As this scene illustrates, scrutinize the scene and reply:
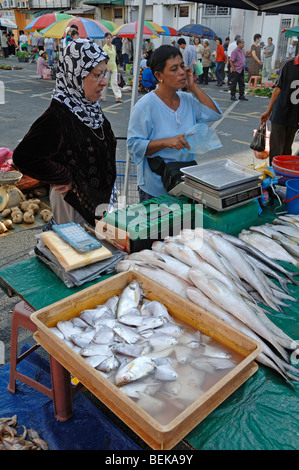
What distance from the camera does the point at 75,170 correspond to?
3203mm

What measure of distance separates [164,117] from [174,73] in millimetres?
378

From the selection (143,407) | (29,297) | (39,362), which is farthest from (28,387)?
(143,407)

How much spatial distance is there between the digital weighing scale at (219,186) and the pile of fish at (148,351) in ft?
3.63

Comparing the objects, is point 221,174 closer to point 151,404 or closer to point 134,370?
point 134,370

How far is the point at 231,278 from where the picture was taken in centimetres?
219

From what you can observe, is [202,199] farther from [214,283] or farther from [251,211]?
[214,283]

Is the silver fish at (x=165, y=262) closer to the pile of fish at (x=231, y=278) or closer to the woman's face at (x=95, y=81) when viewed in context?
the pile of fish at (x=231, y=278)

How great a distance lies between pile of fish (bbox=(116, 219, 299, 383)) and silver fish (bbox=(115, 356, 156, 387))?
20.1 inches

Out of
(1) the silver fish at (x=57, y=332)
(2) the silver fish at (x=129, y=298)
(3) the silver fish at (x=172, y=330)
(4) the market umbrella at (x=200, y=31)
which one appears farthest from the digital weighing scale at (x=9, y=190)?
(4) the market umbrella at (x=200, y=31)

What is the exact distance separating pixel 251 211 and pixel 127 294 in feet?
5.00

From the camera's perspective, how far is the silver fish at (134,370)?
1.46m

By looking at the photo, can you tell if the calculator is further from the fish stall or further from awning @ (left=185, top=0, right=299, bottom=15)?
awning @ (left=185, top=0, right=299, bottom=15)

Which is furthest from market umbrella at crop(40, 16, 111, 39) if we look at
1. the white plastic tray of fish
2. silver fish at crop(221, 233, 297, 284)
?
silver fish at crop(221, 233, 297, 284)

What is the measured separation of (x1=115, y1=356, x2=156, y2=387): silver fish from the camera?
1459mm
